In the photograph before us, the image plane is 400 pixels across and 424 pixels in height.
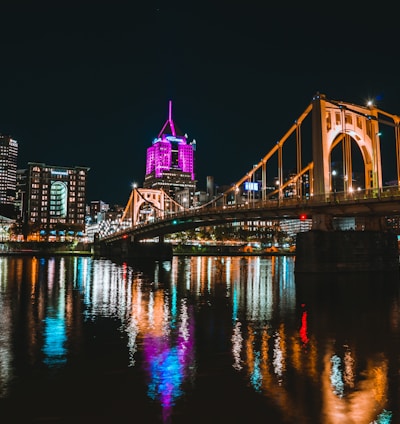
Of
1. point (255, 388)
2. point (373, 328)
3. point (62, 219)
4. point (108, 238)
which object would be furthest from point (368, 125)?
point (62, 219)

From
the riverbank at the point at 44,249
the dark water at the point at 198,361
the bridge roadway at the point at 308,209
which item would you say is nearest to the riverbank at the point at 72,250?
the riverbank at the point at 44,249

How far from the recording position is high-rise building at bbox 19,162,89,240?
186 meters

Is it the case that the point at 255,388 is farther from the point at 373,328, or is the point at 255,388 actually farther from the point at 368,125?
the point at 368,125

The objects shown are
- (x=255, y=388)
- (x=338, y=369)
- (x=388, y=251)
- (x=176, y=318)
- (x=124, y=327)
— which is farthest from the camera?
(x=388, y=251)

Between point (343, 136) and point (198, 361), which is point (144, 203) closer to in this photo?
point (343, 136)

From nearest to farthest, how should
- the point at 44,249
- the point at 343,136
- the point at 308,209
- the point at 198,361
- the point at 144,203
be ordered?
1. the point at 198,361
2. the point at 308,209
3. the point at 343,136
4. the point at 144,203
5. the point at 44,249

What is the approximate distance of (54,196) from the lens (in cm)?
19175

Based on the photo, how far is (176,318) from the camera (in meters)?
17.7

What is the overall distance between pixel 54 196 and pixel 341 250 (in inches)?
6666

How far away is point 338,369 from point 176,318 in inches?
323

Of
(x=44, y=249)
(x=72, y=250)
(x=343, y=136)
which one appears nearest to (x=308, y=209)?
(x=343, y=136)

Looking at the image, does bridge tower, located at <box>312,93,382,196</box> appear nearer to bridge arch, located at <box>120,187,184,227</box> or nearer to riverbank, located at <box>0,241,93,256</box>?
bridge arch, located at <box>120,187,184,227</box>

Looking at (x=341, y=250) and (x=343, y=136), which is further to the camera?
(x=343, y=136)

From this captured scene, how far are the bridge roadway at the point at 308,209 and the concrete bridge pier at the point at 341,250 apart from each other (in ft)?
5.62
